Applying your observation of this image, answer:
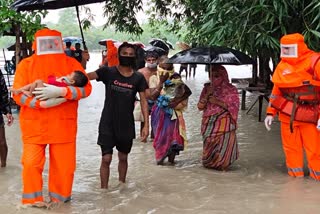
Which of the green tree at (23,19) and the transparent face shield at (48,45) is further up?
the green tree at (23,19)

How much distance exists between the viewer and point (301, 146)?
241 inches

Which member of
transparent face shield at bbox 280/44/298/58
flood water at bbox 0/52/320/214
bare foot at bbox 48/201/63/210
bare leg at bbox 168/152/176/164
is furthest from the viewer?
bare leg at bbox 168/152/176/164

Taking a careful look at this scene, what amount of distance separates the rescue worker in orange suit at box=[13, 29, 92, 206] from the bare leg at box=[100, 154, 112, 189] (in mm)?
579

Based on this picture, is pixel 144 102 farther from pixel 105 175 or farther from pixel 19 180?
pixel 19 180

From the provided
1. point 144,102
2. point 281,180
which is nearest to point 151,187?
point 144,102

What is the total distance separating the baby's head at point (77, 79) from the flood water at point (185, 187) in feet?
3.95

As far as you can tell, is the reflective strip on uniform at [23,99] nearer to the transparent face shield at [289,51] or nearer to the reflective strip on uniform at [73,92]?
the reflective strip on uniform at [73,92]

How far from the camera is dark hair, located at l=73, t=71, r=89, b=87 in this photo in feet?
15.9

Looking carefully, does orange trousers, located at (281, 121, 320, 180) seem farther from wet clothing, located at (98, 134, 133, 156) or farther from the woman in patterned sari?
wet clothing, located at (98, 134, 133, 156)

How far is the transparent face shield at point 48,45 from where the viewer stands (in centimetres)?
483

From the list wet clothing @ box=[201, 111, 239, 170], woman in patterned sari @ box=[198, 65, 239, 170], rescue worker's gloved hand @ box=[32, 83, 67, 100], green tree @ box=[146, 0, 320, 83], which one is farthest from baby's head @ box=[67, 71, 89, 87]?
wet clothing @ box=[201, 111, 239, 170]

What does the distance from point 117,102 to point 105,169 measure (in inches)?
28.5

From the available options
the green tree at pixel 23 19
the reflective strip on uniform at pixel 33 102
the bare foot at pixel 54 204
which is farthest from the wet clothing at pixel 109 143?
the green tree at pixel 23 19

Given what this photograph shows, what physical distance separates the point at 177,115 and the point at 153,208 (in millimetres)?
1985
